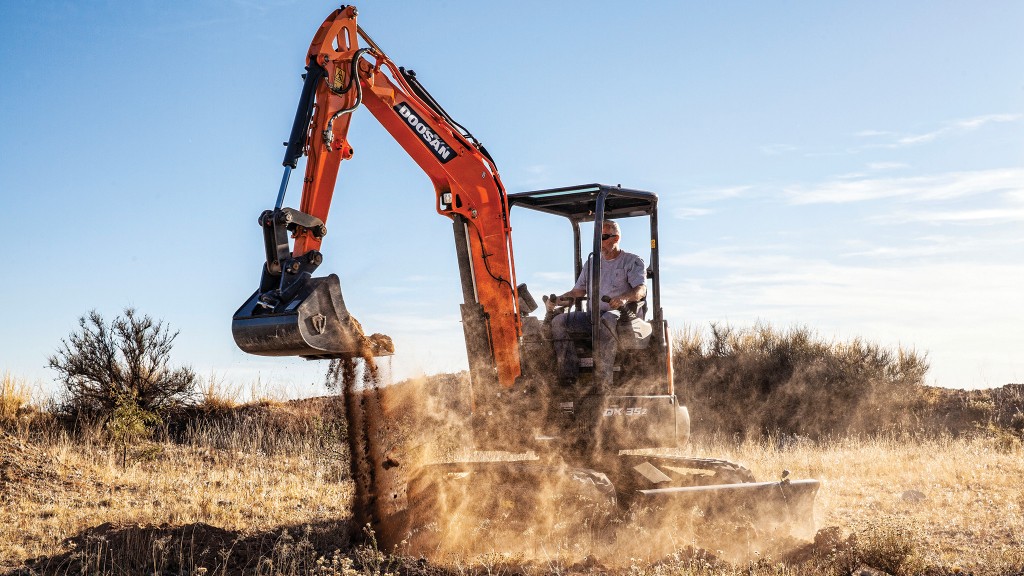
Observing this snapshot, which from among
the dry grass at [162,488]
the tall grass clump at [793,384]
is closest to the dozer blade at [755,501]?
the dry grass at [162,488]

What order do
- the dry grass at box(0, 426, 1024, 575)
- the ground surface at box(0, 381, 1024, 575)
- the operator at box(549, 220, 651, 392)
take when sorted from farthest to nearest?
the operator at box(549, 220, 651, 392)
the dry grass at box(0, 426, 1024, 575)
the ground surface at box(0, 381, 1024, 575)

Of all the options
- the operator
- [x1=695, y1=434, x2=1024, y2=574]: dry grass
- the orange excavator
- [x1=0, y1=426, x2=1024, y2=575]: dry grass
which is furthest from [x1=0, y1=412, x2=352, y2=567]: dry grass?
[x1=695, y1=434, x2=1024, y2=574]: dry grass

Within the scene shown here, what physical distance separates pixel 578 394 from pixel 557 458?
2.07ft

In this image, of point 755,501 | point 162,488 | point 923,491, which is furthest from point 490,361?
point 923,491

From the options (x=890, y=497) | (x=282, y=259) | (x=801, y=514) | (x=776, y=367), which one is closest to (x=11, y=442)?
(x=282, y=259)

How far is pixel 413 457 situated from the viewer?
331 inches

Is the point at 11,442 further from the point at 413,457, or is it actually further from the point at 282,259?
the point at 282,259

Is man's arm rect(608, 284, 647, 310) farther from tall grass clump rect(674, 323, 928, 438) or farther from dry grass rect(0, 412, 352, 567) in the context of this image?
tall grass clump rect(674, 323, 928, 438)

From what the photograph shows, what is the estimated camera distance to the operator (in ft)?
26.5

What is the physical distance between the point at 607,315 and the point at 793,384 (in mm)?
13632

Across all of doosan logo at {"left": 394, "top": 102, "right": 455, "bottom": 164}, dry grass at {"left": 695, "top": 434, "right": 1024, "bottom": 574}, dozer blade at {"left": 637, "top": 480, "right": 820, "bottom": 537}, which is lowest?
dry grass at {"left": 695, "top": 434, "right": 1024, "bottom": 574}

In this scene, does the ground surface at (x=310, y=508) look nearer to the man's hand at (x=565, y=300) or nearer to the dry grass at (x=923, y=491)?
the dry grass at (x=923, y=491)

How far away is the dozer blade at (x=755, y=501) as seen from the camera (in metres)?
7.51

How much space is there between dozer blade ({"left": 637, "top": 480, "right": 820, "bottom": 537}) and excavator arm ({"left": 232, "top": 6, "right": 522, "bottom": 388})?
178 cm
